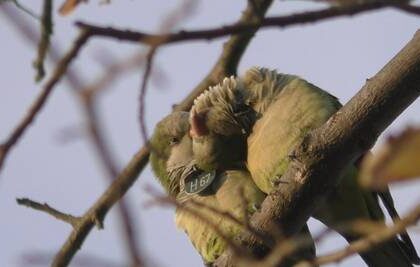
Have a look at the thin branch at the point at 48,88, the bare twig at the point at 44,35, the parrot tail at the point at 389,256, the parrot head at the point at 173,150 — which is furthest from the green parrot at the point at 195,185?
the thin branch at the point at 48,88

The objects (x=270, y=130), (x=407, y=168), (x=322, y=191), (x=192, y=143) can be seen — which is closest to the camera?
(x=407, y=168)

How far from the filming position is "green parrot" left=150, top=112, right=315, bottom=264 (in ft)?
16.7

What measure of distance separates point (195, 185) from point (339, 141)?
227 cm

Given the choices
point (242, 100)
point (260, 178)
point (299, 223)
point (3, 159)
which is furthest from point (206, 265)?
point (3, 159)

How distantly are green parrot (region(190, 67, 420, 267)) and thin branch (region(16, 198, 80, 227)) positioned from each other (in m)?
1.00

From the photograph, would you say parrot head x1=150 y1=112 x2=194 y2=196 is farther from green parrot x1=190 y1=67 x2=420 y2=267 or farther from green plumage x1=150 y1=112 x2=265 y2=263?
green parrot x1=190 y1=67 x2=420 y2=267

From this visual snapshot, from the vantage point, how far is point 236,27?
1.37 meters

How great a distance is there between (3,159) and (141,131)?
505 mm

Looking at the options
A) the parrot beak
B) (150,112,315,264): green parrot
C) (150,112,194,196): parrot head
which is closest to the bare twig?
(150,112,315,264): green parrot

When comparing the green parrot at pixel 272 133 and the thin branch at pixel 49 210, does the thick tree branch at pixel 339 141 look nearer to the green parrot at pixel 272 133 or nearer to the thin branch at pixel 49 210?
the green parrot at pixel 272 133

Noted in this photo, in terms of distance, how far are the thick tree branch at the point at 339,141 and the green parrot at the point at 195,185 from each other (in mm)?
1097

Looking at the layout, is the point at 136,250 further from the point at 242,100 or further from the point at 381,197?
the point at 242,100

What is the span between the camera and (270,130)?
16.3ft

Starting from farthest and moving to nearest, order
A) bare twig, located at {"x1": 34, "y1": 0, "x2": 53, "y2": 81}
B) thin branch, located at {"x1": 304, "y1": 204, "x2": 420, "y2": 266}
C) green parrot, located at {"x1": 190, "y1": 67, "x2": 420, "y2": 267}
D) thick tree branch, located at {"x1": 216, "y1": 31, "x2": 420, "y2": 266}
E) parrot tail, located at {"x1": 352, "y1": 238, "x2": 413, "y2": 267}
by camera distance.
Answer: parrot tail, located at {"x1": 352, "y1": 238, "x2": 413, "y2": 267}
green parrot, located at {"x1": 190, "y1": 67, "x2": 420, "y2": 267}
thick tree branch, located at {"x1": 216, "y1": 31, "x2": 420, "y2": 266}
bare twig, located at {"x1": 34, "y1": 0, "x2": 53, "y2": 81}
thin branch, located at {"x1": 304, "y1": 204, "x2": 420, "y2": 266}
